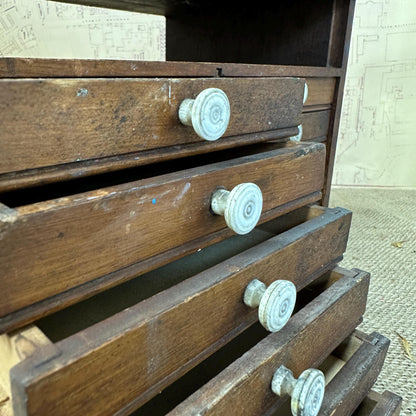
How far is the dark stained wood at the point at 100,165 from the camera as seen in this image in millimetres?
335

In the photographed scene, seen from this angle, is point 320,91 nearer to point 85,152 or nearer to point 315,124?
point 315,124

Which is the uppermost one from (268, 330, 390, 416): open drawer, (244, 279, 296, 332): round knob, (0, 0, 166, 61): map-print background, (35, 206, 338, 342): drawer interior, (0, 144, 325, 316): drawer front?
(0, 0, 166, 61): map-print background

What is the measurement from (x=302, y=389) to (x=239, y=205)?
8.3 inches

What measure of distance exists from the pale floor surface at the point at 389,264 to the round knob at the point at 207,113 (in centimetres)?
78

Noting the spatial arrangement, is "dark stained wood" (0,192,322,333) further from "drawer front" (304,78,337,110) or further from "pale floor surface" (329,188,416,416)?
"pale floor surface" (329,188,416,416)

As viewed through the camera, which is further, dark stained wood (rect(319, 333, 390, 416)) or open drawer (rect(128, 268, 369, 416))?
dark stained wood (rect(319, 333, 390, 416))

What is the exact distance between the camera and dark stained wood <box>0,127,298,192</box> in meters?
0.34

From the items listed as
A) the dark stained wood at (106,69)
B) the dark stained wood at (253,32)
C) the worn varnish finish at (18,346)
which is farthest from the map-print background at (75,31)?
the worn varnish finish at (18,346)

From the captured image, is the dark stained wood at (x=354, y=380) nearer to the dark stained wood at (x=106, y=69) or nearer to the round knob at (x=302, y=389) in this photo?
the round knob at (x=302, y=389)

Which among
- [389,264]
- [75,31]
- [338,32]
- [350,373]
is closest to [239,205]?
[350,373]

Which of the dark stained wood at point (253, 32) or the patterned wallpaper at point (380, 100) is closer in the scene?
the dark stained wood at point (253, 32)

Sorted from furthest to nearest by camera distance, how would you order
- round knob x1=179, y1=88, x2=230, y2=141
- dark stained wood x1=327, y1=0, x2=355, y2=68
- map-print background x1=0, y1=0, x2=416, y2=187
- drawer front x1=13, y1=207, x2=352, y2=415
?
map-print background x1=0, y1=0, x2=416, y2=187 < dark stained wood x1=327, y1=0, x2=355, y2=68 < round knob x1=179, y1=88, x2=230, y2=141 < drawer front x1=13, y1=207, x2=352, y2=415

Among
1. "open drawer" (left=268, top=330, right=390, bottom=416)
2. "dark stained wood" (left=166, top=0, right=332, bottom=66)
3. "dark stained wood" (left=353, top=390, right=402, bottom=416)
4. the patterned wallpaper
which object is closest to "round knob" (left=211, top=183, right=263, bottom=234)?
"open drawer" (left=268, top=330, right=390, bottom=416)

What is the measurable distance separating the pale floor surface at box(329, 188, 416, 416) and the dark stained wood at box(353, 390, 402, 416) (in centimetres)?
18
